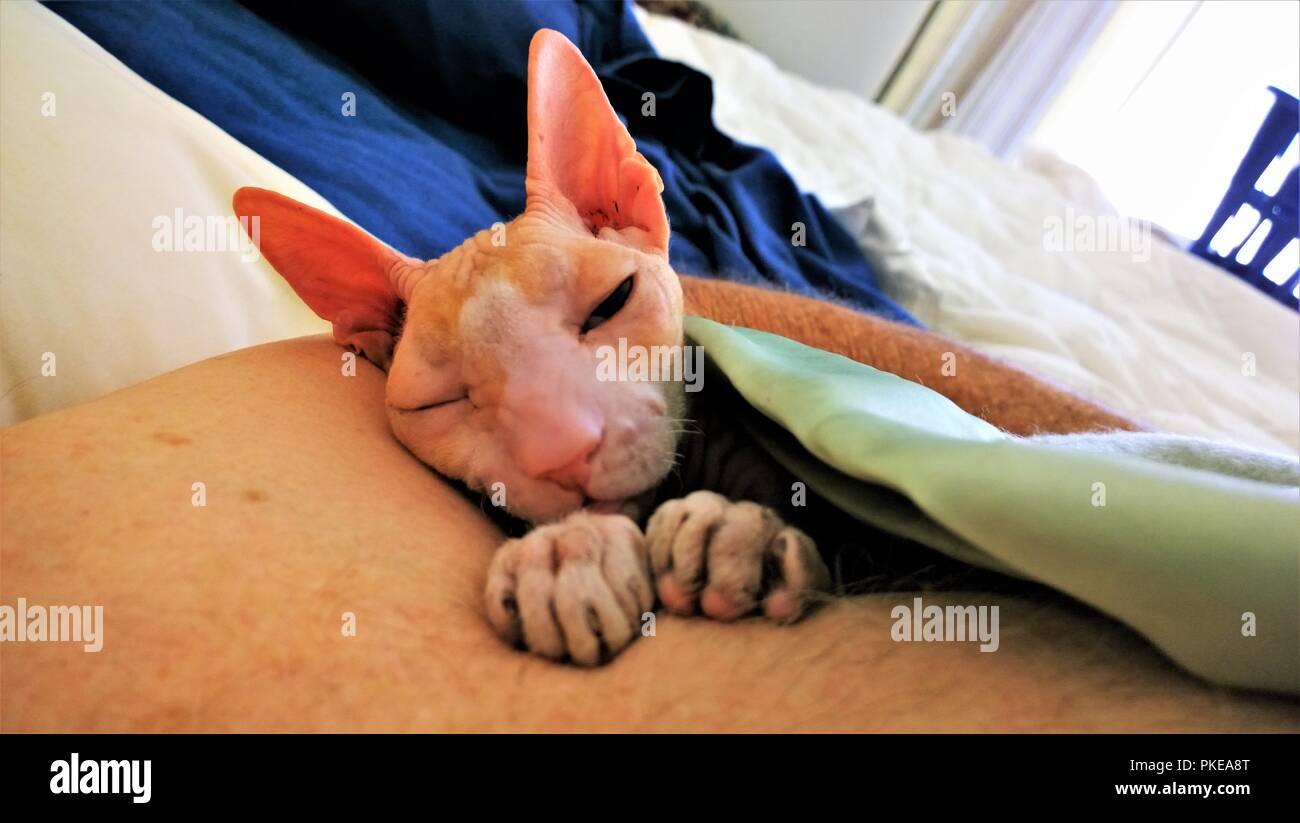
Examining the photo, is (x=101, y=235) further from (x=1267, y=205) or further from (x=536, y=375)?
(x=1267, y=205)

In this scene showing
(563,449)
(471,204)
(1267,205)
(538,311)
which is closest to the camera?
(563,449)

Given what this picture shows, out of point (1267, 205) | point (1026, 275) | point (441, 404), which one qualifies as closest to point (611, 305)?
point (441, 404)

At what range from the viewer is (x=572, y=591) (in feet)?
1.42

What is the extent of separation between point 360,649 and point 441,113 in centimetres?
148

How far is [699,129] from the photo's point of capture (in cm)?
169

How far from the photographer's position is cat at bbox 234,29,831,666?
45 cm

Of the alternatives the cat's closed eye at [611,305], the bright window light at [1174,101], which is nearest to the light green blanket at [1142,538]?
the cat's closed eye at [611,305]

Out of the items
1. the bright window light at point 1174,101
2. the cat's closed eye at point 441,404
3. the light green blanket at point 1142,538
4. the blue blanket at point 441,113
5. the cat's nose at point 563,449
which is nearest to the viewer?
the light green blanket at point 1142,538

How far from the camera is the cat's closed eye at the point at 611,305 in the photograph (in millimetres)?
706

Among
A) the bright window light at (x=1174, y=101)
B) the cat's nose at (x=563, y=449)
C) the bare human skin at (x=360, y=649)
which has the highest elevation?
the bright window light at (x=1174, y=101)

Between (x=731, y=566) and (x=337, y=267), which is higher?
(x=337, y=267)

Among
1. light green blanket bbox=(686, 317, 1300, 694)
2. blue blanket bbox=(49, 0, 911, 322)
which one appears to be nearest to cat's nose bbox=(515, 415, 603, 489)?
light green blanket bbox=(686, 317, 1300, 694)

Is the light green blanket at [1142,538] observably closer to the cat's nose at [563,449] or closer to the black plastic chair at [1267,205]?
the cat's nose at [563,449]

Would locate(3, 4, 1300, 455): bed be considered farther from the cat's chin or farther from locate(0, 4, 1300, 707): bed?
the cat's chin
